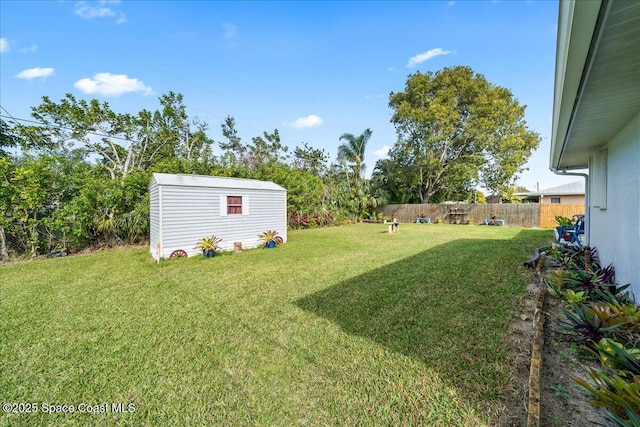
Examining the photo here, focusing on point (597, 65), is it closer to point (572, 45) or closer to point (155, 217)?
point (572, 45)

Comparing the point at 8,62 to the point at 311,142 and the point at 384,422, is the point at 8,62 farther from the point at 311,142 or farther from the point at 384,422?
the point at 311,142

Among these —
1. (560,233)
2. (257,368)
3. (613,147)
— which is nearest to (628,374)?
(257,368)

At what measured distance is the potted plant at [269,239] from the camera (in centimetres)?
870

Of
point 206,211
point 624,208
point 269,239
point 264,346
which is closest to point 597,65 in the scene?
point 624,208

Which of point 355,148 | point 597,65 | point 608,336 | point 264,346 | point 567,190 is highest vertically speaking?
point 355,148

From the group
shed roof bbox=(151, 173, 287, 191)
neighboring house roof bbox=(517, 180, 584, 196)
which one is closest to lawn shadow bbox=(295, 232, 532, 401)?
shed roof bbox=(151, 173, 287, 191)

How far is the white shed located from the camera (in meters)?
6.86

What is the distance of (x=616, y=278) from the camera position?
3.38 meters

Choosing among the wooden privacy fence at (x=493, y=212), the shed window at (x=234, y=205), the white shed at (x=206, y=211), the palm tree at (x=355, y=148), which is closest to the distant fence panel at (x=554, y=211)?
the wooden privacy fence at (x=493, y=212)

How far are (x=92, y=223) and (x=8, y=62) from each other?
5963 mm

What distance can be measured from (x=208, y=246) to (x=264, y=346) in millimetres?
5286

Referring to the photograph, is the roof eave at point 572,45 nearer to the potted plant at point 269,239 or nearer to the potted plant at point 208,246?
the potted plant at point 208,246

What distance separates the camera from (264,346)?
2.65 metres

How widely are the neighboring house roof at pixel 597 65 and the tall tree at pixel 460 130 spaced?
15.9 meters
